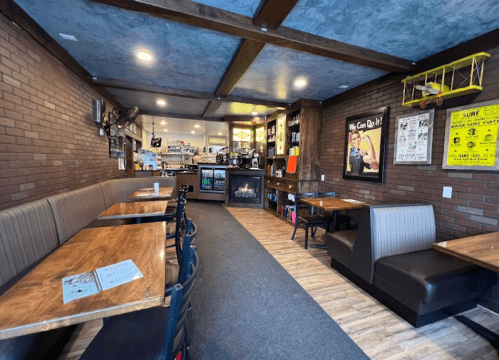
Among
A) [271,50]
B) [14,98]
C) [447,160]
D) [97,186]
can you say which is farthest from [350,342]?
[97,186]

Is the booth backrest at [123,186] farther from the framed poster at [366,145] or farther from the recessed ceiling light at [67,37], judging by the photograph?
the framed poster at [366,145]

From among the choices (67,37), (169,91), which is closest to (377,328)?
(67,37)

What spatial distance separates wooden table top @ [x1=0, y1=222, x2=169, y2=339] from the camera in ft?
2.77

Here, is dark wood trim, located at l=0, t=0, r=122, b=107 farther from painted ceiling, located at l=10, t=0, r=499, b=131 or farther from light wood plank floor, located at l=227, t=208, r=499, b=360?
light wood plank floor, located at l=227, t=208, r=499, b=360

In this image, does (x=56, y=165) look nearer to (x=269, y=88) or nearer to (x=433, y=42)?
(x=269, y=88)

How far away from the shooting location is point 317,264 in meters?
2.95

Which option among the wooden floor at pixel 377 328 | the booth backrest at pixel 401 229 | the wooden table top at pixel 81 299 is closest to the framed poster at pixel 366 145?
the booth backrest at pixel 401 229

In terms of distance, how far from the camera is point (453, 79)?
2436 millimetres

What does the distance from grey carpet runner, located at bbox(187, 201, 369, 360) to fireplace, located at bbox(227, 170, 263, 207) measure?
3307 millimetres

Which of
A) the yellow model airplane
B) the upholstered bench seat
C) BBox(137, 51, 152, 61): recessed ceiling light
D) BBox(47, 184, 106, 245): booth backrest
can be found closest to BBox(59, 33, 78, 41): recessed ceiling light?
BBox(137, 51, 152, 61): recessed ceiling light

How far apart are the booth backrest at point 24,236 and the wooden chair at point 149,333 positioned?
1042 millimetres

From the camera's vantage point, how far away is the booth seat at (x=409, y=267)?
1.80 metres

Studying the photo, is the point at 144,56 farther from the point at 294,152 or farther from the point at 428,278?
the point at 428,278

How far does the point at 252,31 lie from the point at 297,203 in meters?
2.59
